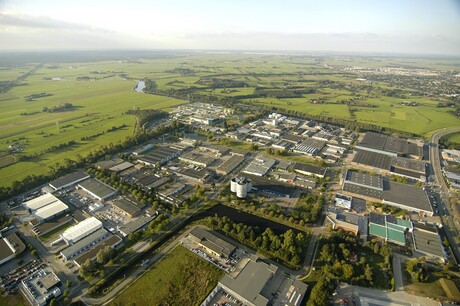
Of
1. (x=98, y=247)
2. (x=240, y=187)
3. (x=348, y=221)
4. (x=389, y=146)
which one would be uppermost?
(x=389, y=146)

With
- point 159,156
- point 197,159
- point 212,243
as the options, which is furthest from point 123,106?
point 212,243

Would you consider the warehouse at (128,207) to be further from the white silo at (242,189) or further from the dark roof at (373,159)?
the dark roof at (373,159)

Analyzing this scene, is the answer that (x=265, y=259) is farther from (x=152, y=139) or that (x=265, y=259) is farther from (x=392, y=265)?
(x=152, y=139)

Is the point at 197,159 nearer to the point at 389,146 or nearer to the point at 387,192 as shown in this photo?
the point at 387,192

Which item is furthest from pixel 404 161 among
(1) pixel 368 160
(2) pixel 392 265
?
(2) pixel 392 265

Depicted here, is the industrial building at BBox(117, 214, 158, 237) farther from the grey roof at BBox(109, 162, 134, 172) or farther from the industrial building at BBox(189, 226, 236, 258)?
the grey roof at BBox(109, 162, 134, 172)

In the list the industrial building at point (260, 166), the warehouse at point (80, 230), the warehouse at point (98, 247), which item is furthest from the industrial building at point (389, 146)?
the warehouse at point (80, 230)
